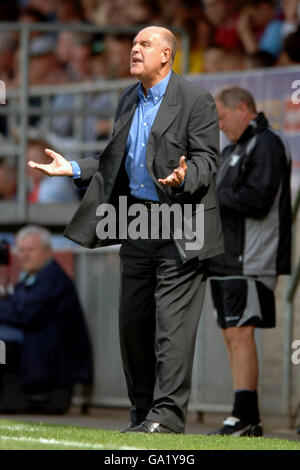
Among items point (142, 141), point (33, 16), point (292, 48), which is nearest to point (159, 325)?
point (142, 141)

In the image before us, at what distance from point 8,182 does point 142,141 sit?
21.8 ft

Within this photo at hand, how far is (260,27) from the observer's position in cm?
1156

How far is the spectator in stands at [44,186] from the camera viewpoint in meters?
12.7

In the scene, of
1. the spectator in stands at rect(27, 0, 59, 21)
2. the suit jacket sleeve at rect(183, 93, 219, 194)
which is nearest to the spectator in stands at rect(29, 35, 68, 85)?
the spectator in stands at rect(27, 0, 59, 21)

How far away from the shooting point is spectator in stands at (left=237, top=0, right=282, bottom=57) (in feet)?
36.8

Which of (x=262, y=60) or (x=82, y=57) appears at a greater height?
(x=82, y=57)

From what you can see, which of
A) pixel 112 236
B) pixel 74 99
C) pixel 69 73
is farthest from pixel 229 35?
pixel 112 236

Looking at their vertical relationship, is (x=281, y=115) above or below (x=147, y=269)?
above

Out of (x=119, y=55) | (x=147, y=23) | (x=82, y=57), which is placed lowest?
(x=119, y=55)

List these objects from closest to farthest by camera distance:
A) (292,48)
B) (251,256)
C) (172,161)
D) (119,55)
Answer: (172,161)
(251,256)
(292,48)
(119,55)

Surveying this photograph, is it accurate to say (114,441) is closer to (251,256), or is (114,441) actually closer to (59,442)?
(59,442)
